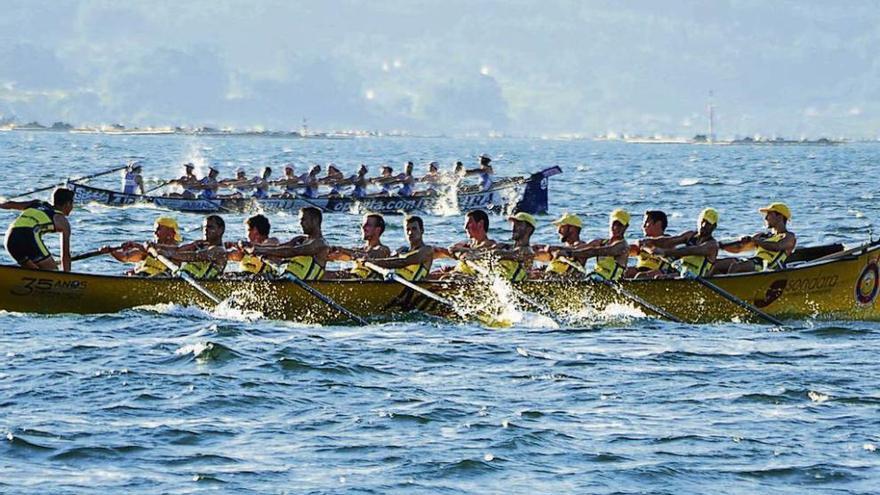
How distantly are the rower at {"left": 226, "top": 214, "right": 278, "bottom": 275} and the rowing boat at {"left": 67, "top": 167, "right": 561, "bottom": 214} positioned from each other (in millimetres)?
22515

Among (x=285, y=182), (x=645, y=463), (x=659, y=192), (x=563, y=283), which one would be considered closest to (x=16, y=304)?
(x=563, y=283)

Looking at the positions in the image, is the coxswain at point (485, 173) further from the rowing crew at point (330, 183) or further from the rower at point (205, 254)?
the rower at point (205, 254)

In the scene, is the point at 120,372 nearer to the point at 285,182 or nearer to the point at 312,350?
the point at 312,350

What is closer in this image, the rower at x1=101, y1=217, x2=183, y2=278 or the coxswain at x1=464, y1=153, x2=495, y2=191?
the rower at x1=101, y1=217, x2=183, y2=278

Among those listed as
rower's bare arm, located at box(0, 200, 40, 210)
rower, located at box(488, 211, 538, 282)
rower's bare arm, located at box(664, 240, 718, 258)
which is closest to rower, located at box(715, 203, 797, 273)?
rower's bare arm, located at box(664, 240, 718, 258)

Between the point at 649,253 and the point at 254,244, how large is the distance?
582 cm

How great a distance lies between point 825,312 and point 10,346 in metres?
11.6

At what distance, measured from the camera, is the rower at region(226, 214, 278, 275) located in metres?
21.5

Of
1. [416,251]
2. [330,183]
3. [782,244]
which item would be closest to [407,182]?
[330,183]

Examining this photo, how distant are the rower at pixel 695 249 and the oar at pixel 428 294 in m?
2.69

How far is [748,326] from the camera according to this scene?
21.9m

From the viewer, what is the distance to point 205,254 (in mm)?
21219

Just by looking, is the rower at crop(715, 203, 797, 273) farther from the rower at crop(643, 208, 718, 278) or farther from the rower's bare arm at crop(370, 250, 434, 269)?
the rower's bare arm at crop(370, 250, 434, 269)

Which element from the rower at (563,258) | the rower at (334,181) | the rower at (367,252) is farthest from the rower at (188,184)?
the rower at (563,258)
